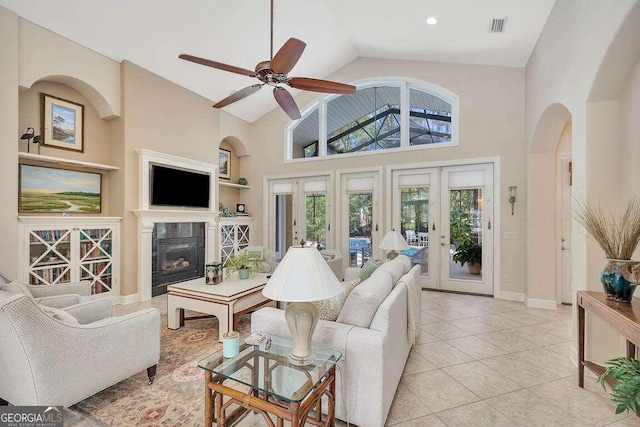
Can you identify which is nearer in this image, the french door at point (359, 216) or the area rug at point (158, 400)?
the area rug at point (158, 400)

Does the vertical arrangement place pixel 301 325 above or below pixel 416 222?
below

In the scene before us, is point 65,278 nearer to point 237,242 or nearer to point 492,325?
point 237,242

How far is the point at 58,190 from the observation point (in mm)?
4086

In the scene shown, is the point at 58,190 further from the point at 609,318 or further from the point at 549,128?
the point at 549,128

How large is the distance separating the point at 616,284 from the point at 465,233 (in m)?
3.17

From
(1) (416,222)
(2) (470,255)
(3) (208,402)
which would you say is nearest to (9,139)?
(3) (208,402)

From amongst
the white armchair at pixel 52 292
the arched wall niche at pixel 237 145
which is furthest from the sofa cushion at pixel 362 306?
the arched wall niche at pixel 237 145

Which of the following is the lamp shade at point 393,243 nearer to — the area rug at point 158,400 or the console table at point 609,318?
the console table at point 609,318

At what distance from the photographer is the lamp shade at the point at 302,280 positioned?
154cm

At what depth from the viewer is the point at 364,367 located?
1.78m

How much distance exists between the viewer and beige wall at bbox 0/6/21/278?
10.9 feet

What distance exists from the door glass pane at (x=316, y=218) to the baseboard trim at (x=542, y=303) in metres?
3.65

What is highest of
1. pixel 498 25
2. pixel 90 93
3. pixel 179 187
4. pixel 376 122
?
pixel 498 25

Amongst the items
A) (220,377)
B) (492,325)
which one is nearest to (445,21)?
(492,325)
